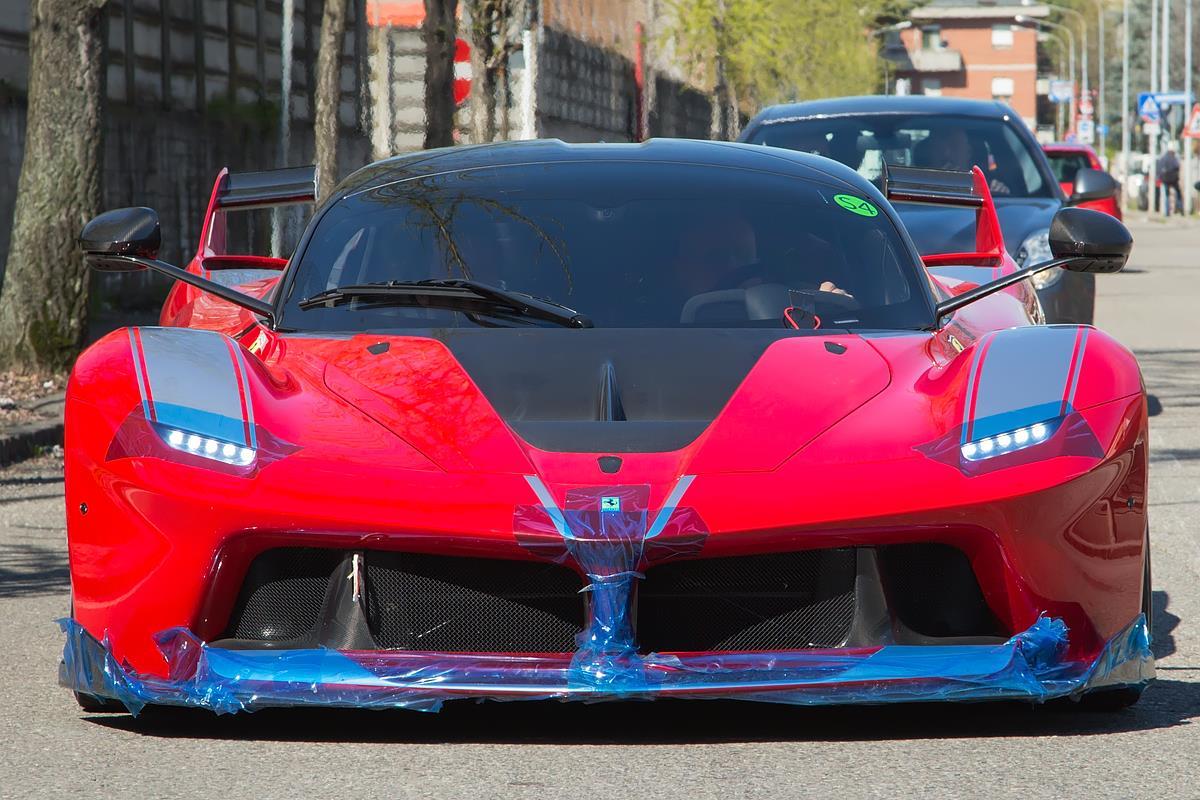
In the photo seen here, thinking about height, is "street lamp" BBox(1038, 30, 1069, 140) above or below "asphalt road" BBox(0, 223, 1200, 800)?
above

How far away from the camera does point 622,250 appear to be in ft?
16.9

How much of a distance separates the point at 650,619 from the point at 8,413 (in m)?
7.36

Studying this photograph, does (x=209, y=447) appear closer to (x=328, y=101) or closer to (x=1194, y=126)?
(x=328, y=101)

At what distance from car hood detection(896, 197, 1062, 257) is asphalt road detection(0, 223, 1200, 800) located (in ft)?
16.2

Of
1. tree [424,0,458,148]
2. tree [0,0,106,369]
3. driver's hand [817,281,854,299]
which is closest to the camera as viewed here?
driver's hand [817,281,854,299]

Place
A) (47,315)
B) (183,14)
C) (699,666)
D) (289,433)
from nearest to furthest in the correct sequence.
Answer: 1. (699,666)
2. (289,433)
3. (47,315)
4. (183,14)

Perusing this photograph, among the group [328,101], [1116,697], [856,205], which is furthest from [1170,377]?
[328,101]

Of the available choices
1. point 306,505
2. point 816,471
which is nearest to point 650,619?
point 816,471

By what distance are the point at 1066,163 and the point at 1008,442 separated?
2182 cm

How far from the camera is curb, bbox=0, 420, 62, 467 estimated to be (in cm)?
980

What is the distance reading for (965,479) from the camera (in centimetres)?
396

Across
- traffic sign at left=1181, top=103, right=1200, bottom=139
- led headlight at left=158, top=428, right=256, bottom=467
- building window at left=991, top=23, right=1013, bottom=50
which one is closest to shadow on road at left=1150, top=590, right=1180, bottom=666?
led headlight at left=158, top=428, right=256, bottom=467

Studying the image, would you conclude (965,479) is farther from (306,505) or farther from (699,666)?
(306,505)

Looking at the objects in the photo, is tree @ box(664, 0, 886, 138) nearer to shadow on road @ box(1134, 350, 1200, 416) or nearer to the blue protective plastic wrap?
shadow on road @ box(1134, 350, 1200, 416)
